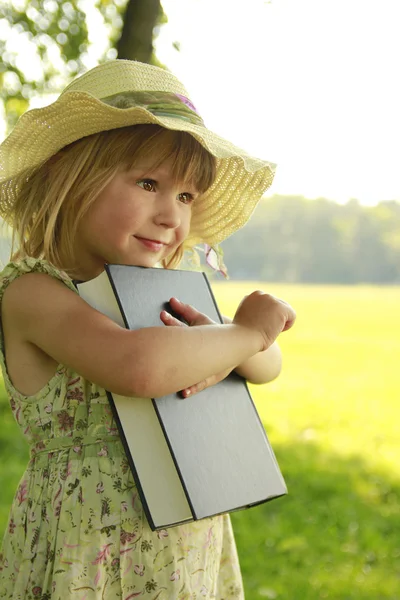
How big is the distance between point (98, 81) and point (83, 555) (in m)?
1.09

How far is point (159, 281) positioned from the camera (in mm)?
1713

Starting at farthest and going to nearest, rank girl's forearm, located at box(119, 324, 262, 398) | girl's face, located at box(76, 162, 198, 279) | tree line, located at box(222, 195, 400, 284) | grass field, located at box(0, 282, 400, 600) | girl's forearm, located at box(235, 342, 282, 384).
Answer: tree line, located at box(222, 195, 400, 284) → grass field, located at box(0, 282, 400, 600) → girl's forearm, located at box(235, 342, 282, 384) → girl's face, located at box(76, 162, 198, 279) → girl's forearm, located at box(119, 324, 262, 398)

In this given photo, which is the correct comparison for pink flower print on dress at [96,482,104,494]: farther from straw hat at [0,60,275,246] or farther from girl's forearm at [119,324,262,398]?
straw hat at [0,60,275,246]

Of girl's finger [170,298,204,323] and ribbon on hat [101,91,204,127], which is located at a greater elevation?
ribbon on hat [101,91,204,127]

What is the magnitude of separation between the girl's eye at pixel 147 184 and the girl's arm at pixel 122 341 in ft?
0.98

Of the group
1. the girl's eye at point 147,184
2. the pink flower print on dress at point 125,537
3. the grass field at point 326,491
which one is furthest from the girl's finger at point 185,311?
the grass field at point 326,491

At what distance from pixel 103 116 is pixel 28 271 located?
39 cm

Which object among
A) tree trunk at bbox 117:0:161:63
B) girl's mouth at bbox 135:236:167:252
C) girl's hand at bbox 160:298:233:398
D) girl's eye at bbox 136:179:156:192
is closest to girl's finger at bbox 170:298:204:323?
girl's hand at bbox 160:298:233:398

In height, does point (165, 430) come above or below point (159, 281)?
below

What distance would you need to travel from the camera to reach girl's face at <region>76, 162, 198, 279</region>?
173cm

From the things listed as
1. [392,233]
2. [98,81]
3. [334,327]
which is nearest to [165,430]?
[98,81]

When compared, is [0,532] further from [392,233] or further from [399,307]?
[392,233]

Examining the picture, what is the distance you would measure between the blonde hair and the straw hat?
3 centimetres

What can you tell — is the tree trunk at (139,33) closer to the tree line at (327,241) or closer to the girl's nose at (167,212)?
the girl's nose at (167,212)
